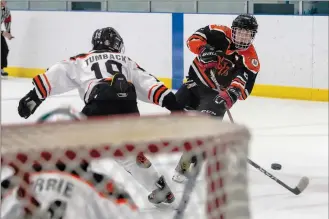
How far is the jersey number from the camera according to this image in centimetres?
270

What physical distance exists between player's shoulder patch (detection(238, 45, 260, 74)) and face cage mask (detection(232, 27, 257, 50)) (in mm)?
24

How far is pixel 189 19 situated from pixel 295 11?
34.4 inches

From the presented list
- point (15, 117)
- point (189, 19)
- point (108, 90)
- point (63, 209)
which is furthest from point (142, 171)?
point (189, 19)

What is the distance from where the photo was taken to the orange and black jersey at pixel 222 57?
3371mm

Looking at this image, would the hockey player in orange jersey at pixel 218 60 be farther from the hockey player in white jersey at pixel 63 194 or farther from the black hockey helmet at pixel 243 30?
the hockey player in white jersey at pixel 63 194

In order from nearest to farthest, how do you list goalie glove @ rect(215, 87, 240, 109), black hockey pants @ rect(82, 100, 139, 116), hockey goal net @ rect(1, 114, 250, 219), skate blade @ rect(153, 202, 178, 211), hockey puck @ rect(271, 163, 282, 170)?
hockey goal net @ rect(1, 114, 250, 219), skate blade @ rect(153, 202, 178, 211), black hockey pants @ rect(82, 100, 139, 116), goalie glove @ rect(215, 87, 240, 109), hockey puck @ rect(271, 163, 282, 170)

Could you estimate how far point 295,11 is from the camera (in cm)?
599

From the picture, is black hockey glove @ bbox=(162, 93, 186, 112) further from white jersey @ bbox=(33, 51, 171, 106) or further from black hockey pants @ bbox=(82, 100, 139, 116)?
black hockey pants @ bbox=(82, 100, 139, 116)

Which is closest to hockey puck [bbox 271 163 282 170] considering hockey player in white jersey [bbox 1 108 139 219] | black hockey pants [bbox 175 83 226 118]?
black hockey pants [bbox 175 83 226 118]

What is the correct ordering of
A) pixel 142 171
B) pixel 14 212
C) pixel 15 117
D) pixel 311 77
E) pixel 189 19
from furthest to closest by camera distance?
pixel 189 19, pixel 311 77, pixel 15 117, pixel 142 171, pixel 14 212

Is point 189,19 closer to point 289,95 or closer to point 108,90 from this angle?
point 289,95

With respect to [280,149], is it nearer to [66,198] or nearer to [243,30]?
[243,30]

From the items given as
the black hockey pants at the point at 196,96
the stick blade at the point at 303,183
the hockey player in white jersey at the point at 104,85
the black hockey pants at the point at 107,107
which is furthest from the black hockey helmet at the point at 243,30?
the black hockey pants at the point at 107,107

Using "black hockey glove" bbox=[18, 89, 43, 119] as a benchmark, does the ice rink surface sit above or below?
below
